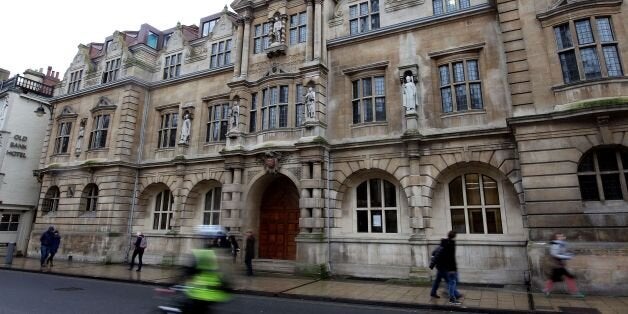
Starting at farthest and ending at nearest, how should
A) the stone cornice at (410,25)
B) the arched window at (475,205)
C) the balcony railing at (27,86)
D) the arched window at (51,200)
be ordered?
the balcony railing at (27,86) → the arched window at (51,200) → the stone cornice at (410,25) → the arched window at (475,205)

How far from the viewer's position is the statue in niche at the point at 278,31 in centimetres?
1944

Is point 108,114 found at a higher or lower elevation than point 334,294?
higher

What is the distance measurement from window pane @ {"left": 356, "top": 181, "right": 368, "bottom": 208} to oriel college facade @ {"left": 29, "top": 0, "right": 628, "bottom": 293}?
48 mm

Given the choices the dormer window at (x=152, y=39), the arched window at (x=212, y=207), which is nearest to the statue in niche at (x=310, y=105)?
the arched window at (x=212, y=207)

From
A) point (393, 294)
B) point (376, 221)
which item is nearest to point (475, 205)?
point (376, 221)

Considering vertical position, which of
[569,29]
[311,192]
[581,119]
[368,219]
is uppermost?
[569,29]

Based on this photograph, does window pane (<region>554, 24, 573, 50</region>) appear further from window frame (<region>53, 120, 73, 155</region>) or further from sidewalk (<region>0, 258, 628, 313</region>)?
window frame (<region>53, 120, 73, 155</region>)

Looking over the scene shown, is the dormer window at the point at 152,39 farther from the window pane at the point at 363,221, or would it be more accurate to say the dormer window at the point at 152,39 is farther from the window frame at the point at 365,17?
the window pane at the point at 363,221

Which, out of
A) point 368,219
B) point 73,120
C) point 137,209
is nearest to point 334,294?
point 368,219

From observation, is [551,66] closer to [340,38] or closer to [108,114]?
[340,38]

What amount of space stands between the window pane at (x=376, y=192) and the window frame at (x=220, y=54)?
471 inches

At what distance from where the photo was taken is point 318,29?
18375 millimetres

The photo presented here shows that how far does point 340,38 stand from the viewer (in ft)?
59.8

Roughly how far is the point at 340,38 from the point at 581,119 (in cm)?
1090
